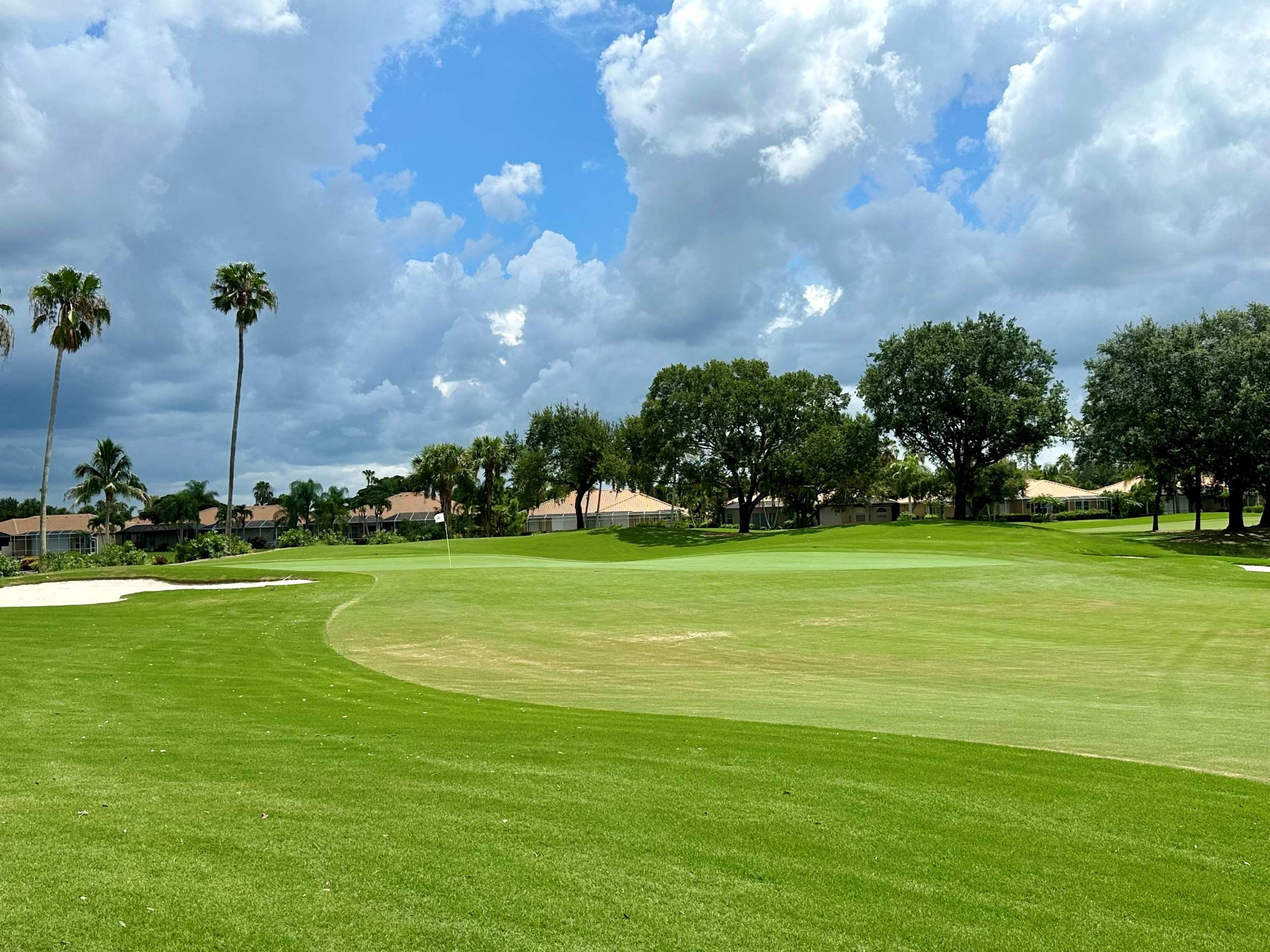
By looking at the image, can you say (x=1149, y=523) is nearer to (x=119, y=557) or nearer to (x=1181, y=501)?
(x=1181, y=501)

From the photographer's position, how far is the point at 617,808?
6.90 meters

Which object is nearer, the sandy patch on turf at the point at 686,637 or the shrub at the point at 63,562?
the sandy patch on turf at the point at 686,637

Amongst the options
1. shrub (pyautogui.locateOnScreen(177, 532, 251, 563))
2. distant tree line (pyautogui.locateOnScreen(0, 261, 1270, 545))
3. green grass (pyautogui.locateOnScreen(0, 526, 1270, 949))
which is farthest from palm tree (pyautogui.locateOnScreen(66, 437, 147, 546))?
green grass (pyautogui.locateOnScreen(0, 526, 1270, 949))

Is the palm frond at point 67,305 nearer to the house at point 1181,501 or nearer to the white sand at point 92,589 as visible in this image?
the white sand at point 92,589

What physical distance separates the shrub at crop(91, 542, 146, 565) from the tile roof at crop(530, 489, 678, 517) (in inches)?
2774

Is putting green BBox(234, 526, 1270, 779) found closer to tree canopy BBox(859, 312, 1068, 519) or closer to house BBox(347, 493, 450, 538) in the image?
tree canopy BBox(859, 312, 1068, 519)

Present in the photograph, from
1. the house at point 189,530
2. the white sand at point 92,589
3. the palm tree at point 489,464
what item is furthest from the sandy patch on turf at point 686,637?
the house at point 189,530

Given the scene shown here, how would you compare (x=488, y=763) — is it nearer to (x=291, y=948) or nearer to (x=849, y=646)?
(x=291, y=948)

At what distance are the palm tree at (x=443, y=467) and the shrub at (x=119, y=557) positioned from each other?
41.1 metres

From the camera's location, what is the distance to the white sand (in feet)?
96.6

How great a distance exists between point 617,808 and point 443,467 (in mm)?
89652

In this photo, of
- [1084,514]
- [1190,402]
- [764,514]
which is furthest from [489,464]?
[1084,514]

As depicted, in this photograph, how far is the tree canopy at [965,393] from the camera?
6662 centimetres

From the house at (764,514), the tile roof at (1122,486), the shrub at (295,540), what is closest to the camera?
the shrub at (295,540)
